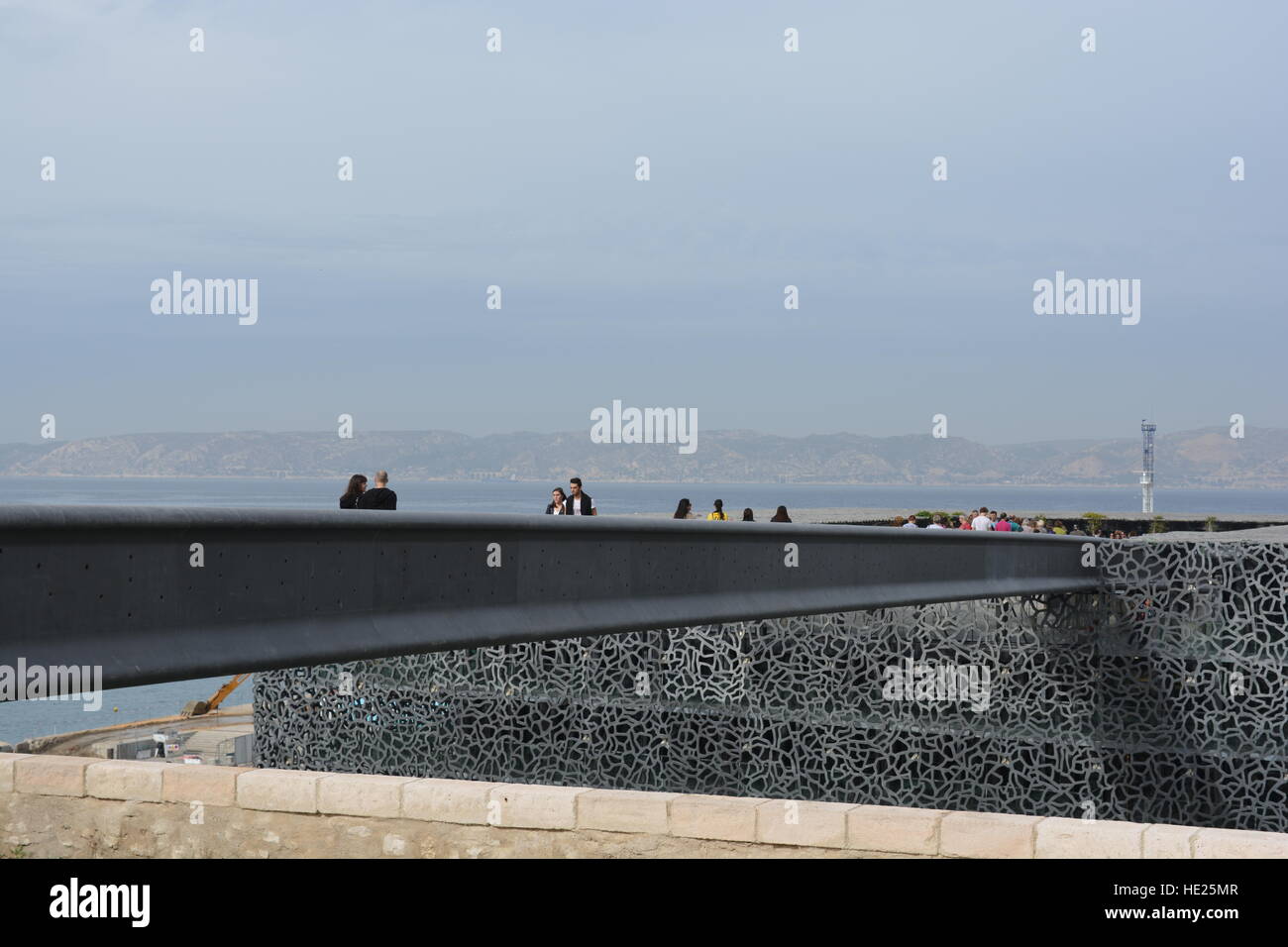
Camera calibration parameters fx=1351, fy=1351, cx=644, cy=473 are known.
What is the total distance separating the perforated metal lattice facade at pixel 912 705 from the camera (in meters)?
16.0

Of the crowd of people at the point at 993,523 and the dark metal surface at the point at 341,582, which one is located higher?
the crowd of people at the point at 993,523

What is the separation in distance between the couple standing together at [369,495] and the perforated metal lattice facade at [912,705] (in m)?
6.74

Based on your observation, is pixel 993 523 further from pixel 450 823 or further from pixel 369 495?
pixel 450 823

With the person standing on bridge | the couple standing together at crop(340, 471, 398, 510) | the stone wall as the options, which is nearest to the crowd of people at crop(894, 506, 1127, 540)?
the person standing on bridge

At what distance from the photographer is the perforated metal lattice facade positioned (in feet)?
52.5

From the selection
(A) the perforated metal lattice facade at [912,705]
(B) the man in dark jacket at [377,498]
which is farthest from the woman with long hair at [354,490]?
(A) the perforated metal lattice facade at [912,705]

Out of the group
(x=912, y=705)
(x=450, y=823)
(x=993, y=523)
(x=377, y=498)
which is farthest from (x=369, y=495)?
(x=993, y=523)

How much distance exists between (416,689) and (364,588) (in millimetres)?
15608

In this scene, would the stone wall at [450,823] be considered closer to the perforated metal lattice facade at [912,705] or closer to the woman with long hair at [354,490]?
the woman with long hair at [354,490]

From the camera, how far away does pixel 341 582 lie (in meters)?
5.73

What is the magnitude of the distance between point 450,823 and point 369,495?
2.87 meters

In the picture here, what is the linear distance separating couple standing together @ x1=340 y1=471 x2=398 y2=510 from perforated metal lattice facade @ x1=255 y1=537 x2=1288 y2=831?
6.74 meters
